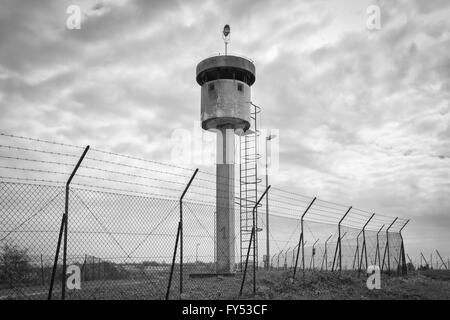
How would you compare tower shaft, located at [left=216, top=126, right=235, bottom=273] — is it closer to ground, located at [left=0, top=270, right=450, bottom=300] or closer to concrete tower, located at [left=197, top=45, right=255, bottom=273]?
concrete tower, located at [left=197, top=45, right=255, bottom=273]

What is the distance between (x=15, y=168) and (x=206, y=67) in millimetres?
17837

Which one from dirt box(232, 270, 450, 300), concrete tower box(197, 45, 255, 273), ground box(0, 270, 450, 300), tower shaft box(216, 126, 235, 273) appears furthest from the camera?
→ concrete tower box(197, 45, 255, 273)

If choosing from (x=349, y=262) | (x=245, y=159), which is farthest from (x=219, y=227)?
(x=349, y=262)

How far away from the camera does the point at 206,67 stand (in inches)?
948

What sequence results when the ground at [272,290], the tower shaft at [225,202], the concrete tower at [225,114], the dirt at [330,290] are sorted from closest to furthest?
the ground at [272,290], the dirt at [330,290], the tower shaft at [225,202], the concrete tower at [225,114]

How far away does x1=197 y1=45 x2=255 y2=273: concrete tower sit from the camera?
2242cm

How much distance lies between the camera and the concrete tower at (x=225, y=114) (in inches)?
883

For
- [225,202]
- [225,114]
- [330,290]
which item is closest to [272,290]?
[330,290]

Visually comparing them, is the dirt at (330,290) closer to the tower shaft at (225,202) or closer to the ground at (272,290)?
the ground at (272,290)

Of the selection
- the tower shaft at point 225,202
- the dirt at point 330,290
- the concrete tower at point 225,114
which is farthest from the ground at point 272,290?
the concrete tower at point 225,114

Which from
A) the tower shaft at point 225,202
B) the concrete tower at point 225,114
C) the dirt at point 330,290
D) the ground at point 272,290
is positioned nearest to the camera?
the ground at point 272,290

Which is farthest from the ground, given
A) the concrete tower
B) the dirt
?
the concrete tower
